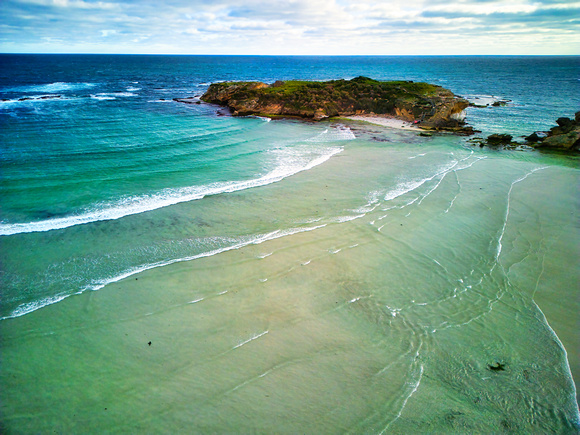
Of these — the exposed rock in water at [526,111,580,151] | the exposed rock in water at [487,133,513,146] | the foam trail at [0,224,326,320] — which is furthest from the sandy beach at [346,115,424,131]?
the foam trail at [0,224,326,320]

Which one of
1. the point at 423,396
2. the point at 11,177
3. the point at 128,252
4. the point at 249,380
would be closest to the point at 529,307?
the point at 423,396

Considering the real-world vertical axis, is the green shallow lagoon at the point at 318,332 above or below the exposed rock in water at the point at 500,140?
below

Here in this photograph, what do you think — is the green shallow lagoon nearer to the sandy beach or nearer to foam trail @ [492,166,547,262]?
foam trail @ [492,166,547,262]

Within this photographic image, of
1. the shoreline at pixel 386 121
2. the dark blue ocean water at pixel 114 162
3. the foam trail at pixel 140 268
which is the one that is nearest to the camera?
the foam trail at pixel 140 268

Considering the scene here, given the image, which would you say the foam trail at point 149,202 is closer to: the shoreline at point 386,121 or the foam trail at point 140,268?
the foam trail at point 140,268

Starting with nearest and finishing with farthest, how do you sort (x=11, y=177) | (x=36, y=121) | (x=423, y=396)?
(x=423, y=396)
(x=11, y=177)
(x=36, y=121)

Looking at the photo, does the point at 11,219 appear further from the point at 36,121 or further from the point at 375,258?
the point at 36,121

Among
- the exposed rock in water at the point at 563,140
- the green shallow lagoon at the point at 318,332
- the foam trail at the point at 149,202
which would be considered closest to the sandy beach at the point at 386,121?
the exposed rock in water at the point at 563,140

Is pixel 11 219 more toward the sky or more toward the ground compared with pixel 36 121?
more toward the ground
